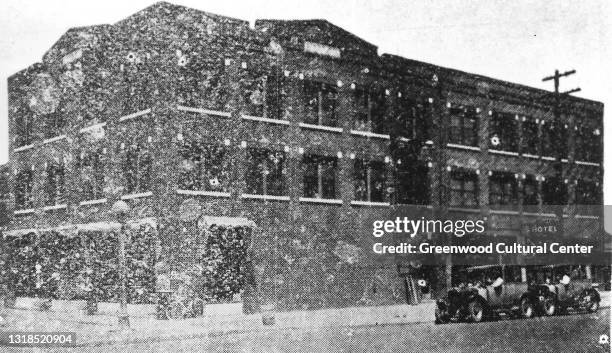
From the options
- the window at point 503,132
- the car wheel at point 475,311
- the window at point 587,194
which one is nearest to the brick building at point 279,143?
the window at point 587,194

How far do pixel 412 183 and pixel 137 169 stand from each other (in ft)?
33.0

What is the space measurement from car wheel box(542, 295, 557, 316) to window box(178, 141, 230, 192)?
9360 millimetres

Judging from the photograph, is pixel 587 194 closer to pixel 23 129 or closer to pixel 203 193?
pixel 203 193

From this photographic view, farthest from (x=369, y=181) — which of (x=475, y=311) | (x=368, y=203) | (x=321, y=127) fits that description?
(x=475, y=311)

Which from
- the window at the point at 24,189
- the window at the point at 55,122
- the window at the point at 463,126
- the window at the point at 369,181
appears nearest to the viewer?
the window at the point at 55,122

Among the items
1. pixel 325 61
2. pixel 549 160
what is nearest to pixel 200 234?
pixel 325 61

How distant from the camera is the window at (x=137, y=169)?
59.5ft

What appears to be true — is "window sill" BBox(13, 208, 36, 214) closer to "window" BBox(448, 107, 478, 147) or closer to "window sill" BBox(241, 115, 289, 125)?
"window sill" BBox(241, 115, 289, 125)

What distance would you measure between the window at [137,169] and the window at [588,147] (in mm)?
15208

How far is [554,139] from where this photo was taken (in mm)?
25156

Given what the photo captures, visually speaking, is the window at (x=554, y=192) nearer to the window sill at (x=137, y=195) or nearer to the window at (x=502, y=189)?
the window at (x=502, y=189)

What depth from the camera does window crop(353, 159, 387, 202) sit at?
2234 cm

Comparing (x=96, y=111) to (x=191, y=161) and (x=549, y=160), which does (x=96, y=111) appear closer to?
(x=191, y=161)

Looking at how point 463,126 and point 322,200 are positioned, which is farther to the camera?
point 463,126
